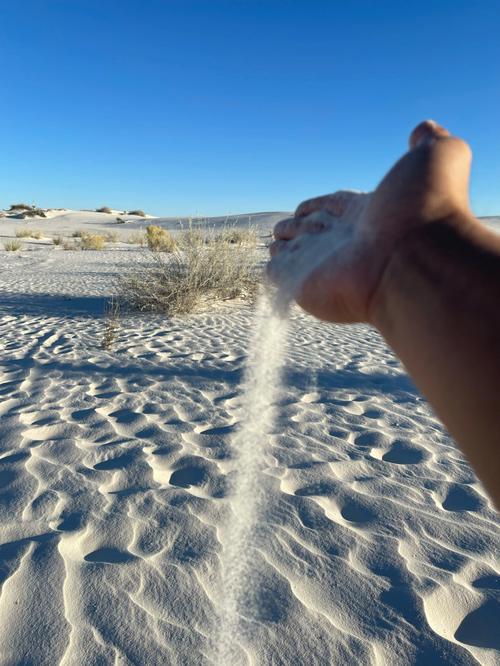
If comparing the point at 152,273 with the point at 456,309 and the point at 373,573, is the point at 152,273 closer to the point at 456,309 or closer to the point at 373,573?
the point at 373,573

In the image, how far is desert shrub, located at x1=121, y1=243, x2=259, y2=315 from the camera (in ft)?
28.1

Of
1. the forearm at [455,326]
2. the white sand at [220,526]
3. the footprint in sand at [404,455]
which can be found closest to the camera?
the forearm at [455,326]

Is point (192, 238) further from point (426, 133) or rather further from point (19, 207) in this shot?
point (19, 207)

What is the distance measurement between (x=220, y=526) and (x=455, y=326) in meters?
1.94

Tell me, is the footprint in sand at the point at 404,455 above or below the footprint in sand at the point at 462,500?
below

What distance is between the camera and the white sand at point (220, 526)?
1.84 metres

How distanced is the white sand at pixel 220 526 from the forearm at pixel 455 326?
127 centimetres

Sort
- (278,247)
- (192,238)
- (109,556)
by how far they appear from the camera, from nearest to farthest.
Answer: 1. (278,247)
2. (109,556)
3. (192,238)

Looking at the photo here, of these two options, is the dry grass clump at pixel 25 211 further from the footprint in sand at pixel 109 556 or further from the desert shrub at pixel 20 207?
the footprint in sand at pixel 109 556

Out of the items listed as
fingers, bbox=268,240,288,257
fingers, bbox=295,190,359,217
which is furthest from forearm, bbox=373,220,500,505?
fingers, bbox=268,240,288,257

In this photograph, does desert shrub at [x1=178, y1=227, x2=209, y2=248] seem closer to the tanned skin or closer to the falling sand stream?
the falling sand stream

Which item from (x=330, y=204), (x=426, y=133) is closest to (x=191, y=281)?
(x=330, y=204)

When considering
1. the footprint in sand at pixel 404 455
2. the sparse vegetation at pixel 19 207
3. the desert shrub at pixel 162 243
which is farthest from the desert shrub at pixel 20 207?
the footprint in sand at pixel 404 455

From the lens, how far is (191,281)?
8719mm
